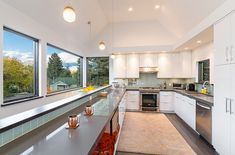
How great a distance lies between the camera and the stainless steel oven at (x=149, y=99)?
19.2 ft

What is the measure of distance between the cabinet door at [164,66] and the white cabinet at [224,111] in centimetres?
338

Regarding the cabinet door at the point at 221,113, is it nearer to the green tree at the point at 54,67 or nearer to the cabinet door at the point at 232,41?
the cabinet door at the point at 232,41

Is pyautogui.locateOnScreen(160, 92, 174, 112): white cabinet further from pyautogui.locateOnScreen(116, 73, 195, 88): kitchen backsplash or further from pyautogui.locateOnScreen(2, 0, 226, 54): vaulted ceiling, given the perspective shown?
pyautogui.locateOnScreen(2, 0, 226, 54): vaulted ceiling

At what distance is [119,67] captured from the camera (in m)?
6.42

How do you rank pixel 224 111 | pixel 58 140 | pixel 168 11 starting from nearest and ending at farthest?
pixel 58 140, pixel 224 111, pixel 168 11

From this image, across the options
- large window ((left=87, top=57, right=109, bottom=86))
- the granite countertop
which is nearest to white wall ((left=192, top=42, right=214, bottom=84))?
the granite countertop

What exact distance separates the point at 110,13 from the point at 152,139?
15.8ft

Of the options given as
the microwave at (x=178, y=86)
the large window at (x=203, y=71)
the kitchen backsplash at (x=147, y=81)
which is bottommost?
the microwave at (x=178, y=86)

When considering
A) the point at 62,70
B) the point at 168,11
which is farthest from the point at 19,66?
the point at 168,11

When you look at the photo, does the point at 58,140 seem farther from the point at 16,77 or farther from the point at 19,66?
the point at 19,66

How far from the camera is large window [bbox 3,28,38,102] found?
305cm

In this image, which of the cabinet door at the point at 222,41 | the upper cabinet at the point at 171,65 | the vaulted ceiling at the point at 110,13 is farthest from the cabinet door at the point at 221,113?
the upper cabinet at the point at 171,65

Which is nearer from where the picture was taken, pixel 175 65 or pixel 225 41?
pixel 225 41

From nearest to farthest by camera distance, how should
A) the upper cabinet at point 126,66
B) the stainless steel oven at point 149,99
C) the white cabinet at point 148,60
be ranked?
1. the stainless steel oven at point 149,99
2. the white cabinet at point 148,60
3. the upper cabinet at point 126,66
